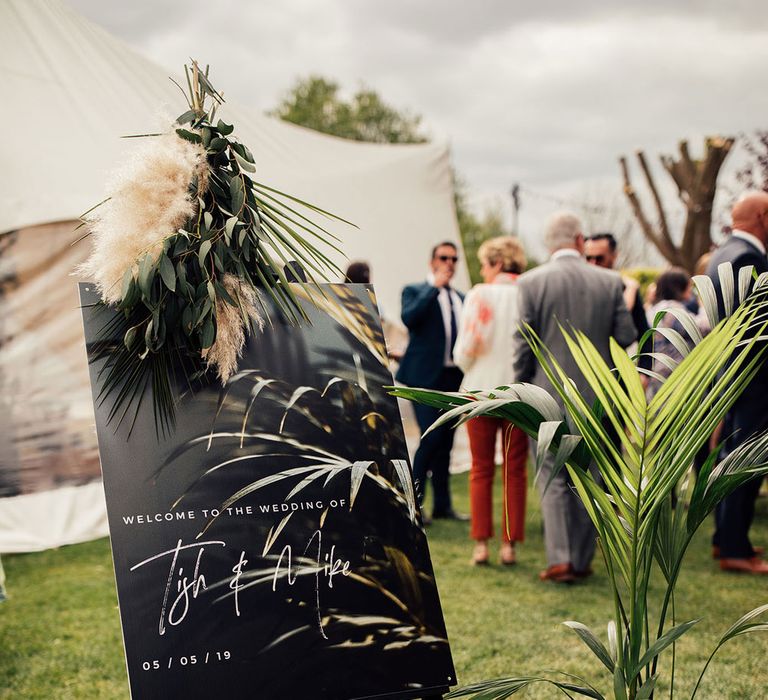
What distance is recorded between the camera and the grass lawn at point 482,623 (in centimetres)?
316

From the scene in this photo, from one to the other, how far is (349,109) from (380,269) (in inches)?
1339

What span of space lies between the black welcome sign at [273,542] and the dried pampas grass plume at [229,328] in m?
0.05

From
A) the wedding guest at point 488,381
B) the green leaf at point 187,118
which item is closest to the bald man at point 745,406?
the wedding guest at point 488,381

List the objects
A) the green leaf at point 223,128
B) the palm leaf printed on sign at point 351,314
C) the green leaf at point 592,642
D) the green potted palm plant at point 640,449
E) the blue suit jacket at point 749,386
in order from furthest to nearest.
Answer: the blue suit jacket at point 749,386 < the palm leaf printed on sign at point 351,314 < the green leaf at point 223,128 < the green leaf at point 592,642 < the green potted palm plant at point 640,449

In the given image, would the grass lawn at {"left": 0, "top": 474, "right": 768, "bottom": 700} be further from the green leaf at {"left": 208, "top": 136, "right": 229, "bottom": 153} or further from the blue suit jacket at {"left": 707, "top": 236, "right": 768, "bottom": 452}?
the green leaf at {"left": 208, "top": 136, "right": 229, "bottom": 153}

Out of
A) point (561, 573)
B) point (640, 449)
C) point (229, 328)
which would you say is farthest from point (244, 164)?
point (561, 573)

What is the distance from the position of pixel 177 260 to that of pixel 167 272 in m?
0.07

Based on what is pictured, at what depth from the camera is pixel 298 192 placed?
24.0 feet

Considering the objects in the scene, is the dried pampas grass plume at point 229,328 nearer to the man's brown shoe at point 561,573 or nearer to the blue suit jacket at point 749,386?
the man's brown shoe at point 561,573

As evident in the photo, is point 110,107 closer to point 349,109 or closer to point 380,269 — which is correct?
point 380,269

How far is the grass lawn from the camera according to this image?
3158 millimetres

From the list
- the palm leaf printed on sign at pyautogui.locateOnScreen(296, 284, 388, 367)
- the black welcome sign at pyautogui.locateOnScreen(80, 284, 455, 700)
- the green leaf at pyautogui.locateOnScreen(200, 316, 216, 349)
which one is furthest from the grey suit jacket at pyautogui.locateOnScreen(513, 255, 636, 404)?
the green leaf at pyautogui.locateOnScreen(200, 316, 216, 349)

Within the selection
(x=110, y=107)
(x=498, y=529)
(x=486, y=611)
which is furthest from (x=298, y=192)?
(x=486, y=611)

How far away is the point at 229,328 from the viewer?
2.09 m
